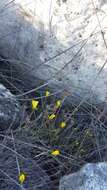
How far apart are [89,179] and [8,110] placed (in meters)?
0.54

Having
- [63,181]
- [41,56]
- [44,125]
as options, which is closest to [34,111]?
[44,125]

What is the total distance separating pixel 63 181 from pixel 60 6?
86 centimetres

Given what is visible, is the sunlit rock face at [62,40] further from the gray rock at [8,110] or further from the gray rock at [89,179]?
the gray rock at [89,179]

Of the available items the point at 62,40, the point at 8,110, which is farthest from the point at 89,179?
the point at 62,40

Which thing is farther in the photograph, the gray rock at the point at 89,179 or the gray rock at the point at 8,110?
the gray rock at the point at 8,110

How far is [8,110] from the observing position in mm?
2365

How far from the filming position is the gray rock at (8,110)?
2.35m

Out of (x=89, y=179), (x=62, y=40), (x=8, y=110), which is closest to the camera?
(x=89, y=179)

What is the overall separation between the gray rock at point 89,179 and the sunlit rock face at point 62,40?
0.54m

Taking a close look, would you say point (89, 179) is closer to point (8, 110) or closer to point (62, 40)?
point (8, 110)

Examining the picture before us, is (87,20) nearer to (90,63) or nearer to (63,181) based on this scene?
(90,63)

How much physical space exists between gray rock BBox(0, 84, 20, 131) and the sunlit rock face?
25cm

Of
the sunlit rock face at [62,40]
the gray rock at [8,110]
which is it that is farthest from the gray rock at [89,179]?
the sunlit rock face at [62,40]

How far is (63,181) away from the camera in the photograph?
2215 millimetres
